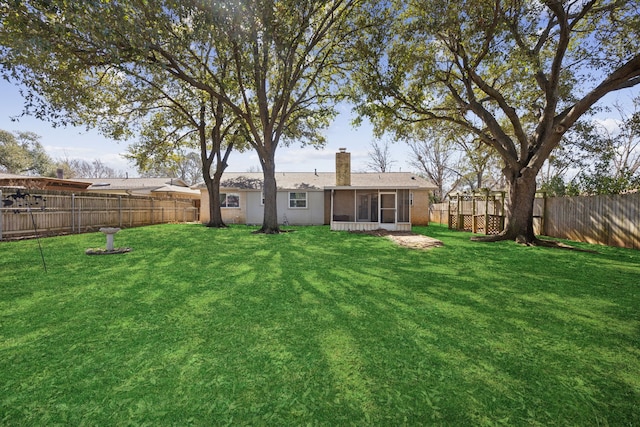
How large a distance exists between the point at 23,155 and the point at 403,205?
42660 mm

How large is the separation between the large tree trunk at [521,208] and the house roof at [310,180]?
6.51m

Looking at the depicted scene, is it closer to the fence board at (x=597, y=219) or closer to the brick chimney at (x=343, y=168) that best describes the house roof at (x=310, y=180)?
the brick chimney at (x=343, y=168)

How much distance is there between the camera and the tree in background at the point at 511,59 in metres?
9.32

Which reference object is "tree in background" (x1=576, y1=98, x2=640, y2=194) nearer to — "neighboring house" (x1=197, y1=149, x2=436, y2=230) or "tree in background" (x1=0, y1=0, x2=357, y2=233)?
"neighboring house" (x1=197, y1=149, x2=436, y2=230)

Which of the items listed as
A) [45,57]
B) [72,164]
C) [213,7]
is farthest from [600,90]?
[72,164]

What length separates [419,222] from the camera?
19484 mm

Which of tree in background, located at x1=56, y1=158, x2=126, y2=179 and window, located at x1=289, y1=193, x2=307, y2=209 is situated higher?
tree in background, located at x1=56, y1=158, x2=126, y2=179

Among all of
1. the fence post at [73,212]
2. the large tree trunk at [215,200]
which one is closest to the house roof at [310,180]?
the large tree trunk at [215,200]

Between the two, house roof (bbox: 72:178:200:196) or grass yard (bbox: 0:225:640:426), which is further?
house roof (bbox: 72:178:200:196)

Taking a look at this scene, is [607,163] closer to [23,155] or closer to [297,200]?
[297,200]

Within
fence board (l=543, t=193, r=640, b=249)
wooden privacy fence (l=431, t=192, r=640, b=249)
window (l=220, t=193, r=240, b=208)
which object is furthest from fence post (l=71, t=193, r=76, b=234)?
fence board (l=543, t=193, r=640, b=249)

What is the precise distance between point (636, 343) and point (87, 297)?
727 centimetres

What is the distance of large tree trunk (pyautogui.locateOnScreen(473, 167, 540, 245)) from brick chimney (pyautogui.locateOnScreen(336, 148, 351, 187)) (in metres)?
8.12

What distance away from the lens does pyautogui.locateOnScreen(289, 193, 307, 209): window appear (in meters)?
19.5
